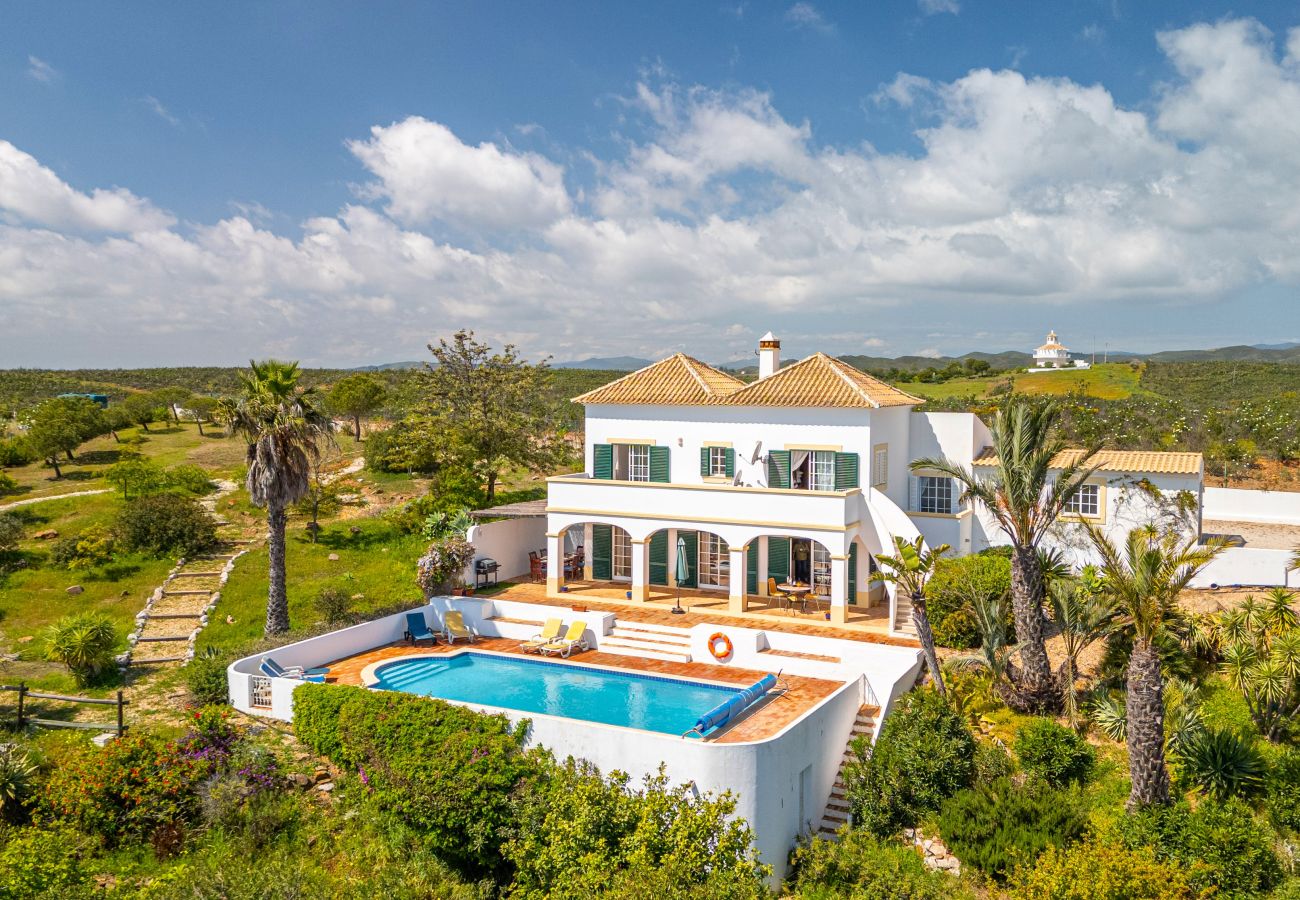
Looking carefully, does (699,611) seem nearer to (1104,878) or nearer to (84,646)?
(1104,878)

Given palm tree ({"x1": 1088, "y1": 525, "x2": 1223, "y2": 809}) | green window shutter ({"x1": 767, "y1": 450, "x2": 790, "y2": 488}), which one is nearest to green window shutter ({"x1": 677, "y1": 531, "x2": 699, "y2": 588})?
green window shutter ({"x1": 767, "y1": 450, "x2": 790, "y2": 488})

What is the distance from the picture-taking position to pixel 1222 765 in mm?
16609

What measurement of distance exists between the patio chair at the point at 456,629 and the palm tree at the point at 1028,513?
48.1ft

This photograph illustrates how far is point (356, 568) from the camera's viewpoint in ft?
98.3

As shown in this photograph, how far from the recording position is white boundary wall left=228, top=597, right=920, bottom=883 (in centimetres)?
1631

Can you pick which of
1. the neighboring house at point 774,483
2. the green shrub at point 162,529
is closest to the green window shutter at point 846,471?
the neighboring house at point 774,483

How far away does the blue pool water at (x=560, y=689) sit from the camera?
759 inches

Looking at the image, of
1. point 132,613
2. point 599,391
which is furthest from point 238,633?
point 599,391

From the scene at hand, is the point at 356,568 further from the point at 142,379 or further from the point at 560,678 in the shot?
the point at 142,379

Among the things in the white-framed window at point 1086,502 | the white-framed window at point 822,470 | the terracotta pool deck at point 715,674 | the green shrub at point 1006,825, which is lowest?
the green shrub at point 1006,825

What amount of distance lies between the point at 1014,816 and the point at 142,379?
11823cm

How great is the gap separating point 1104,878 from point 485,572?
1999 cm

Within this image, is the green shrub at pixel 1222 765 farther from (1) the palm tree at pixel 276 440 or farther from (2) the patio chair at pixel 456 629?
(1) the palm tree at pixel 276 440

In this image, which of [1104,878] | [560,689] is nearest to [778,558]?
[560,689]
